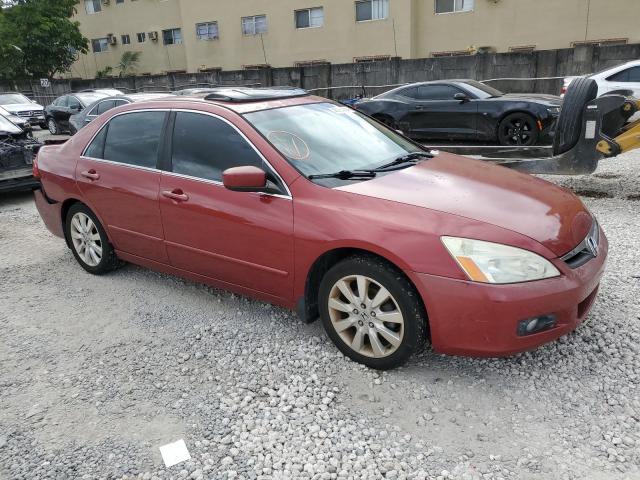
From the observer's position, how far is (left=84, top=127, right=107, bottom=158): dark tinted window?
4.59 meters

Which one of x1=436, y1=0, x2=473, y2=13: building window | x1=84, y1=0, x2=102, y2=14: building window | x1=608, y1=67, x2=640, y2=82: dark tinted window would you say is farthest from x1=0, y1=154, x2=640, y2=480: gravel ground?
x1=84, y1=0, x2=102, y2=14: building window

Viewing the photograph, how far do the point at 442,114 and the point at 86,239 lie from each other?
811 cm

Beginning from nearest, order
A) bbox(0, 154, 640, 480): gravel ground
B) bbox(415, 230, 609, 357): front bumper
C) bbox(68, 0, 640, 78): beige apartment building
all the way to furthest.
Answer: bbox(0, 154, 640, 480): gravel ground < bbox(415, 230, 609, 357): front bumper < bbox(68, 0, 640, 78): beige apartment building

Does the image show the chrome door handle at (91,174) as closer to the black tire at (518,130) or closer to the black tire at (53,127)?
the black tire at (518,130)

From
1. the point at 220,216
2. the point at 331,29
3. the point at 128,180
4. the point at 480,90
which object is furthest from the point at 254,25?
the point at 220,216

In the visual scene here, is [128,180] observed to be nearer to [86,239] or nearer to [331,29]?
[86,239]

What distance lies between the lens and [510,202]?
315cm

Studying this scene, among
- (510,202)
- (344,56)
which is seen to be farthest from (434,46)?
(510,202)

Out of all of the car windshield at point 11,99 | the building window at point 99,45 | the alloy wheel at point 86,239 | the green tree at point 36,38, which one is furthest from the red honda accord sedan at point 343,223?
the building window at point 99,45

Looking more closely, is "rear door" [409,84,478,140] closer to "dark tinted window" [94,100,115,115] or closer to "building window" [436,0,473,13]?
"dark tinted window" [94,100,115,115]

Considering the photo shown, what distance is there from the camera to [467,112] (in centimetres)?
1051

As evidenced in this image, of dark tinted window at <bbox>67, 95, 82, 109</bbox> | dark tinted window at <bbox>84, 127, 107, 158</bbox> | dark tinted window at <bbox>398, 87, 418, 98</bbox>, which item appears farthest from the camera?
dark tinted window at <bbox>67, 95, 82, 109</bbox>

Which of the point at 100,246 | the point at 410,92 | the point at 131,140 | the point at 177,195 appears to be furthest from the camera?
the point at 410,92

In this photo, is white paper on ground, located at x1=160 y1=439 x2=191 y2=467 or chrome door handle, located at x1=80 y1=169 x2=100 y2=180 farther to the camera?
chrome door handle, located at x1=80 y1=169 x2=100 y2=180
